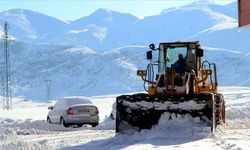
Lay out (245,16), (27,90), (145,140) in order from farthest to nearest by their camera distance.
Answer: (27,90)
(245,16)
(145,140)

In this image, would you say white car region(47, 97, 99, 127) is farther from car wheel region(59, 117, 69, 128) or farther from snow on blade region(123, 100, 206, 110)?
snow on blade region(123, 100, 206, 110)

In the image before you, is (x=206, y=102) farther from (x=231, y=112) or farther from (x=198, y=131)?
(x=231, y=112)

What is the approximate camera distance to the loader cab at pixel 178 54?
17469 millimetres

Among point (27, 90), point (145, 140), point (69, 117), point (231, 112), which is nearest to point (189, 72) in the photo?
point (145, 140)

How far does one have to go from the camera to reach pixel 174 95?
1448cm

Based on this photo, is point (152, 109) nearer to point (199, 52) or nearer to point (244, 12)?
point (199, 52)

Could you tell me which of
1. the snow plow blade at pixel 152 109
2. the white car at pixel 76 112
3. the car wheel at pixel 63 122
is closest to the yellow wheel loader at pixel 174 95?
the snow plow blade at pixel 152 109

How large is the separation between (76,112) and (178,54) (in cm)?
600

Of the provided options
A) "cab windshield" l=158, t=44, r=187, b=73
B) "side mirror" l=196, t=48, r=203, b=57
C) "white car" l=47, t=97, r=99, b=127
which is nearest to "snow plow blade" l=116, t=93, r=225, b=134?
"side mirror" l=196, t=48, r=203, b=57

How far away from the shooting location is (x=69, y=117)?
2208 cm

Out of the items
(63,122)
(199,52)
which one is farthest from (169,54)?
(63,122)

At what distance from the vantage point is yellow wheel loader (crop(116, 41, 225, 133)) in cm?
1431

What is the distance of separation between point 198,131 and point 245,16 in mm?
13615

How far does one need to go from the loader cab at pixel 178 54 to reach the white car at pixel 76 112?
5315 mm
